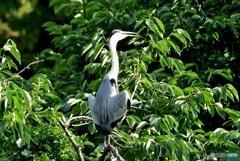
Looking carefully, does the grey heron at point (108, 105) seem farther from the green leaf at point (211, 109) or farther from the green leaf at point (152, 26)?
the green leaf at point (211, 109)

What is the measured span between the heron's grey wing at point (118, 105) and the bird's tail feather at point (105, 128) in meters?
0.04

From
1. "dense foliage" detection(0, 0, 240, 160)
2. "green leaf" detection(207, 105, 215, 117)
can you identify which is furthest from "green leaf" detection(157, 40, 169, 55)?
"green leaf" detection(207, 105, 215, 117)

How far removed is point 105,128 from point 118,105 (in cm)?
16

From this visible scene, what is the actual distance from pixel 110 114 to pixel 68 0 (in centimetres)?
196

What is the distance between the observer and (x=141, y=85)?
194 inches

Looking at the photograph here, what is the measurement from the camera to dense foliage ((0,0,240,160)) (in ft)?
14.8

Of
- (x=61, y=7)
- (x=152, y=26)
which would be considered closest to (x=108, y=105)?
(x=152, y=26)

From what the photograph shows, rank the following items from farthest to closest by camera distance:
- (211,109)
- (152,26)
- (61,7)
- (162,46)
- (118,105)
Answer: (61,7) → (162,46) → (152,26) → (211,109) → (118,105)

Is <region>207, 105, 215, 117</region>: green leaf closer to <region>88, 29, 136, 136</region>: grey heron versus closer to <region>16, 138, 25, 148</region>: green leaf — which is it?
<region>88, 29, 136, 136</region>: grey heron

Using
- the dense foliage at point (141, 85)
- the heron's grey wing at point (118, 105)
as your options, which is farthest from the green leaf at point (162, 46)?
the heron's grey wing at point (118, 105)

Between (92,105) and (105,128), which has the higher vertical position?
(92,105)

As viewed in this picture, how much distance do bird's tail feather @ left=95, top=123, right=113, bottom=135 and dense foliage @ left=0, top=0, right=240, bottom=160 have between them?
0.31ft

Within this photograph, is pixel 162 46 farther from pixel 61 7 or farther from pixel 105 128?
pixel 61 7

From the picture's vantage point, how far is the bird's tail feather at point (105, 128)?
4.39 metres
